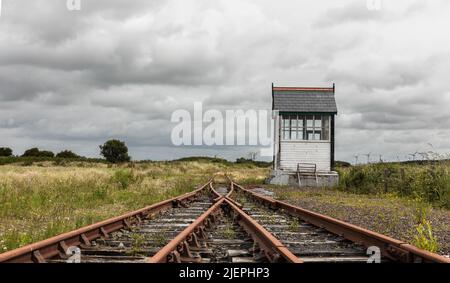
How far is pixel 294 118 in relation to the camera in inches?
1027

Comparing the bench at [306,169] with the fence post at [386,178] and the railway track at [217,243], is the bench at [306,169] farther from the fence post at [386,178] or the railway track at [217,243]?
the railway track at [217,243]

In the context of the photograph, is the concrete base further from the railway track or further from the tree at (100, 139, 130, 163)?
the tree at (100, 139, 130, 163)

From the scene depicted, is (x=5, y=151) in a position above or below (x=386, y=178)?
above

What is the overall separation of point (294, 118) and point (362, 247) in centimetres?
2017

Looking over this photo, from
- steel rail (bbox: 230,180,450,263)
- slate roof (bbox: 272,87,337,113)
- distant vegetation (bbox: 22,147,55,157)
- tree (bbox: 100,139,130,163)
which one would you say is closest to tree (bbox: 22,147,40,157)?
distant vegetation (bbox: 22,147,55,157)

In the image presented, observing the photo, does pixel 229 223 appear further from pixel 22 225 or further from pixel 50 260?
pixel 50 260

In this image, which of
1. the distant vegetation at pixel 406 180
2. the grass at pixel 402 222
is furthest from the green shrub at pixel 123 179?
the distant vegetation at pixel 406 180

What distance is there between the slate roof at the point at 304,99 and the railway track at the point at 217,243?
55.3 ft

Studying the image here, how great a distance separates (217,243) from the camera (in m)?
6.59

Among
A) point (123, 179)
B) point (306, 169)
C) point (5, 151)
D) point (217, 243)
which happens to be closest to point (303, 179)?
point (306, 169)

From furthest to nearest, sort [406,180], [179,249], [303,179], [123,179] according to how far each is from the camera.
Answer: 1. [303,179]
2. [123,179]
3. [406,180]
4. [179,249]

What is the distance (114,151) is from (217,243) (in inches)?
3630

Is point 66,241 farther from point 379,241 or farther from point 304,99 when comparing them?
point 304,99
